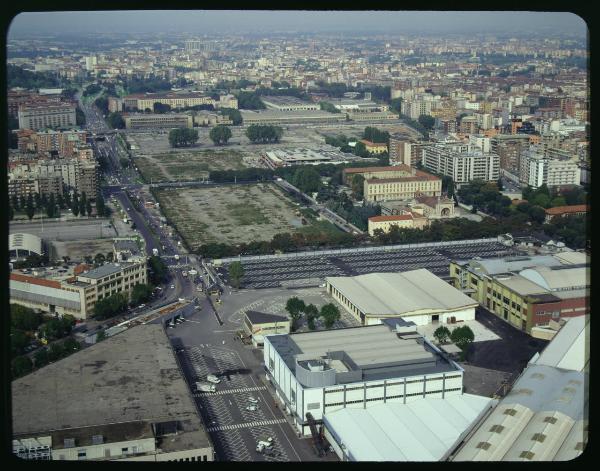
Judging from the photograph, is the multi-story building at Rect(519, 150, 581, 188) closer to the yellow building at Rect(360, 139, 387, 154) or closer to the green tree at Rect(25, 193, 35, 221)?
the yellow building at Rect(360, 139, 387, 154)

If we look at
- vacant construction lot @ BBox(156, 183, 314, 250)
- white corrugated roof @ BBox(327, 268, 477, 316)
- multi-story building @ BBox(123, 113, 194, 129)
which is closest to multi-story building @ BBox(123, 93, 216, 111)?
multi-story building @ BBox(123, 113, 194, 129)

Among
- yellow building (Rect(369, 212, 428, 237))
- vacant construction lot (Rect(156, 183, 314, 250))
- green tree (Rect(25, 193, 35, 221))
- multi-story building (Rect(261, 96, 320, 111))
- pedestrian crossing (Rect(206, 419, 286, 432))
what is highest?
multi-story building (Rect(261, 96, 320, 111))

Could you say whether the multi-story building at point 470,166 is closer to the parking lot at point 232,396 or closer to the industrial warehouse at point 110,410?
the parking lot at point 232,396

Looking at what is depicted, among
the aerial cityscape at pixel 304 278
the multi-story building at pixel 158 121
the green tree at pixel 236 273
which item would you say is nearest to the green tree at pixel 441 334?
the aerial cityscape at pixel 304 278

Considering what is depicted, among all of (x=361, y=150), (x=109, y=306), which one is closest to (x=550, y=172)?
(x=361, y=150)

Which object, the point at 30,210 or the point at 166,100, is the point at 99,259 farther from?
the point at 166,100

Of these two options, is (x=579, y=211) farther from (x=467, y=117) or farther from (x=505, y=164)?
(x=467, y=117)
